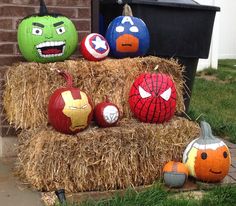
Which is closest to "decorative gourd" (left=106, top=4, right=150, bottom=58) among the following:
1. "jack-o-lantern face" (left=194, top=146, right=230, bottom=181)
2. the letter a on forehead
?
the letter a on forehead

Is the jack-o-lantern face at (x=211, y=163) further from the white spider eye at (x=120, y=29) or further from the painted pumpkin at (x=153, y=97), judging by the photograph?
the white spider eye at (x=120, y=29)

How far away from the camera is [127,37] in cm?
483

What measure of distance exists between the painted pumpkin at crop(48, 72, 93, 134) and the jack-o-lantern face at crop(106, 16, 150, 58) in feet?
2.87

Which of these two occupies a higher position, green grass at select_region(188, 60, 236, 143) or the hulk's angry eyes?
the hulk's angry eyes

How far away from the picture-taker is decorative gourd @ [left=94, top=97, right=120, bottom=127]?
4.23 meters

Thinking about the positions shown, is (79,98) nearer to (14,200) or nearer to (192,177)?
(14,200)

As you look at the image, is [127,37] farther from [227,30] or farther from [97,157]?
[227,30]

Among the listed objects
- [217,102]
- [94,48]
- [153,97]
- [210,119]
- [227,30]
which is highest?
[94,48]

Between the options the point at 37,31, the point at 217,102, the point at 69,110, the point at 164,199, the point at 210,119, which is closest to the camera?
the point at 164,199

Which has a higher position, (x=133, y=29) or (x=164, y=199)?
(x=133, y=29)

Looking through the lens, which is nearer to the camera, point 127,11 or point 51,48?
point 51,48

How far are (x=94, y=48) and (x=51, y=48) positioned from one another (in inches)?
15.4

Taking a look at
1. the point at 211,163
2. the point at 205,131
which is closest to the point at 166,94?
the point at 205,131

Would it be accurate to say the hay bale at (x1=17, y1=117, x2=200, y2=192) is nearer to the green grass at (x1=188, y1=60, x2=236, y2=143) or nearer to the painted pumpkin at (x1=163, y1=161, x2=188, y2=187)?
the painted pumpkin at (x1=163, y1=161, x2=188, y2=187)
